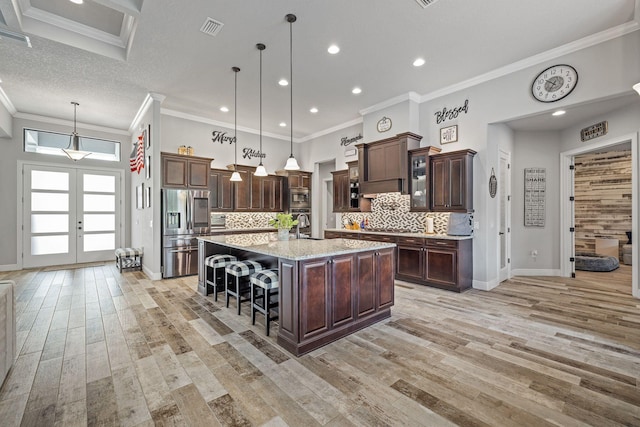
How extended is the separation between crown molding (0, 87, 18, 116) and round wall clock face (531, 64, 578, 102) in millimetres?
9121

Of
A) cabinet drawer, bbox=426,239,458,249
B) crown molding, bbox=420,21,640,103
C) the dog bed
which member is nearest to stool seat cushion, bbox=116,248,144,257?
cabinet drawer, bbox=426,239,458,249

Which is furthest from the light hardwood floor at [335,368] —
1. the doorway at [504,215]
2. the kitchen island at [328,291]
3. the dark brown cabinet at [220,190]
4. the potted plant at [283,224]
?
the dark brown cabinet at [220,190]

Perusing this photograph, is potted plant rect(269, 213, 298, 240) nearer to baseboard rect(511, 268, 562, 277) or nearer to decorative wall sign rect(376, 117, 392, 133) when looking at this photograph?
decorative wall sign rect(376, 117, 392, 133)

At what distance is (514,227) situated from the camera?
6.01 metres

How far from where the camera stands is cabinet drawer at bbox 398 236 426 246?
200 inches

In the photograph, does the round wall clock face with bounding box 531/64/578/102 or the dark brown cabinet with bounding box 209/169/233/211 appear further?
the dark brown cabinet with bounding box 209/169/233/211

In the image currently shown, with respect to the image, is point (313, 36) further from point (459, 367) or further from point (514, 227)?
point (514, 227)

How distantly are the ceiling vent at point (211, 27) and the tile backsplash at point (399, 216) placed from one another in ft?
13.8

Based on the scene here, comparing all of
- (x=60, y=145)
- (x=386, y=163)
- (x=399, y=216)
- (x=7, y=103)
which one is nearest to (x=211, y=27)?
(x=386, y=163)

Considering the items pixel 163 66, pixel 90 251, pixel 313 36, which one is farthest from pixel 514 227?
pixel 90 251

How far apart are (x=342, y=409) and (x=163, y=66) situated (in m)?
5.10

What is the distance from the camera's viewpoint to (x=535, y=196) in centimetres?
595

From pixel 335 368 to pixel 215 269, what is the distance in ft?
7.89

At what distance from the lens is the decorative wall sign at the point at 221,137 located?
23.4ft
